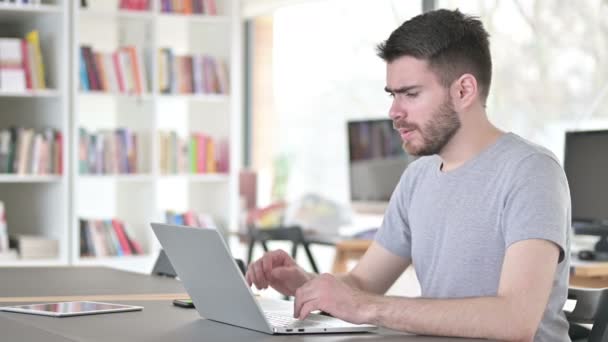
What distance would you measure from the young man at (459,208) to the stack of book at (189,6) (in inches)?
133

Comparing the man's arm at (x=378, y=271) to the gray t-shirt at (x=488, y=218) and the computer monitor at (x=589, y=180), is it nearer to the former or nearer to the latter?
the gray t-shirt at (x=488, y=218)

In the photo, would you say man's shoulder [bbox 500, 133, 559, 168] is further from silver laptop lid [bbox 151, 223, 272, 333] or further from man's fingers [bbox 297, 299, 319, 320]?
silver laptop lid [bbox 151, 223, 272, 333]

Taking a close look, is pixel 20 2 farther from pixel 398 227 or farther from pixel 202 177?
pixel 398 227

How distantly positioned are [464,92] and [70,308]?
36.7 inches

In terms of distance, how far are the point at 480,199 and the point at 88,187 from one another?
12.1 ft

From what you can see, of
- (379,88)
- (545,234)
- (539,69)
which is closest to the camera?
(545,234)

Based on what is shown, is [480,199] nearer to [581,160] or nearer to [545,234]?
[545,234]

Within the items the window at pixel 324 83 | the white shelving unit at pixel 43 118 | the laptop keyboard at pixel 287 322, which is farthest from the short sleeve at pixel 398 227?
the window at pixel 324 83

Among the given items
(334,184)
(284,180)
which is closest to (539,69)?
(334,184)

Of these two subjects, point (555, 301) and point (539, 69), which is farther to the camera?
point (539, 69)

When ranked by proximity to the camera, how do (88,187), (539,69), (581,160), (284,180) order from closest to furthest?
1. (581,160)
2. (539,69)
3. (88,187)
4. (284,180)

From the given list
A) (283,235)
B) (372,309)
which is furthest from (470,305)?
(283,235)

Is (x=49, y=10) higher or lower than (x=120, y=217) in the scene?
higher

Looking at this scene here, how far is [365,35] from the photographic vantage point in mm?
6141
